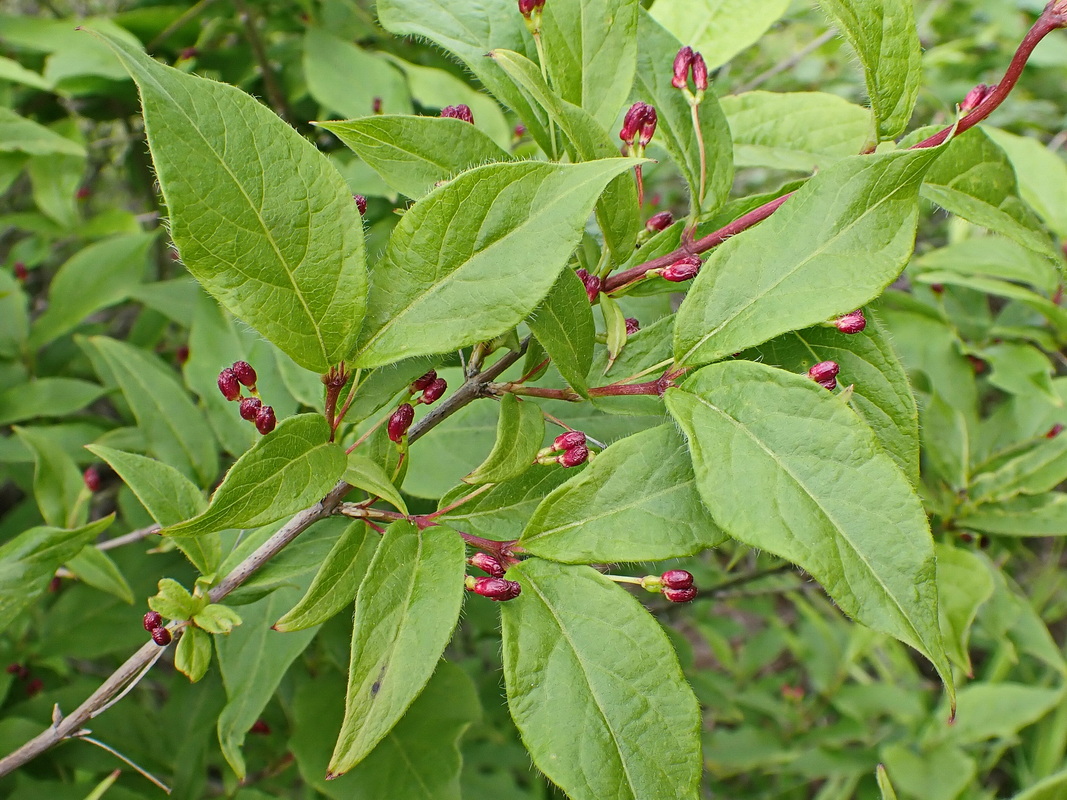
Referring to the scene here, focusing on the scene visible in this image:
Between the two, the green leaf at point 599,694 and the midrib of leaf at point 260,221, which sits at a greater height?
the midrib of leaf at point 260,221

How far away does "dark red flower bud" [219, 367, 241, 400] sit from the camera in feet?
3.26

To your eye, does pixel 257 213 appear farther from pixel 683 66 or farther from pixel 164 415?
pixel 164 415

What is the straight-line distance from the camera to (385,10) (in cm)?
115

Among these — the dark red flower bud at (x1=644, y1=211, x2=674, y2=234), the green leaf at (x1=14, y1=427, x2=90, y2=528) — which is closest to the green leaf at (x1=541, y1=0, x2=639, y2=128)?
the dark red flower bud at (x1=644, y1=211, x2=674, y2=234)

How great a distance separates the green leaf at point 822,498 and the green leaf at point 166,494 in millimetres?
711

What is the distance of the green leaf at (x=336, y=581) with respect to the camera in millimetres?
880

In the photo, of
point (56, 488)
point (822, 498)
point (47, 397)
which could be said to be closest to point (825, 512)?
point (822, 498)

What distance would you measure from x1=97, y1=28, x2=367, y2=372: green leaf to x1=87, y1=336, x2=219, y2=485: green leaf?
89cm

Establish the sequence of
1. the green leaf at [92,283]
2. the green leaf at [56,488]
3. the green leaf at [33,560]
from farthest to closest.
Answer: the green leaf at [92,283] → the green leaf at [56,488] → the green leaf at [33,560]

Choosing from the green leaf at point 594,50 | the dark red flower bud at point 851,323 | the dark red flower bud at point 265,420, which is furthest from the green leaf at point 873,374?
the dark red flower bud at point 265,420

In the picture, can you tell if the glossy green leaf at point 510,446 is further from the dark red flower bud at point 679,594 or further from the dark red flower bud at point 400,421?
the dark red flower bud at point 679,594

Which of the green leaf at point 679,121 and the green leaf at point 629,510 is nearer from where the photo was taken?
the green leaf at point 629,510

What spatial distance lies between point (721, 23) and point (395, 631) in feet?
3.65

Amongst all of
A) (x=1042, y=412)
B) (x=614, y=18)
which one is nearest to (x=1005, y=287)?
(x=1042, y=412)
